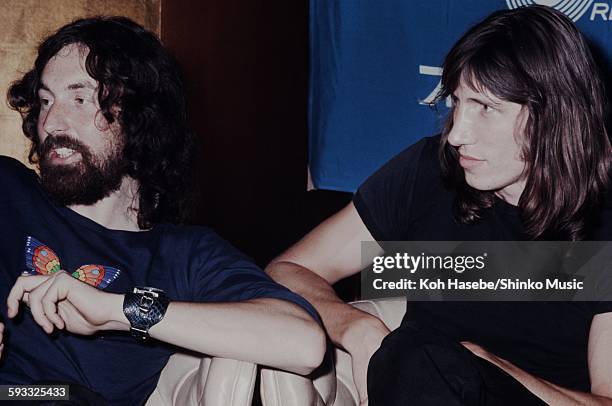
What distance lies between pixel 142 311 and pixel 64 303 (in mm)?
127

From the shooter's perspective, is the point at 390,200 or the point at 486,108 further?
the point at 390,200

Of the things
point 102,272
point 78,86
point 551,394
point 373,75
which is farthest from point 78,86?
point 373,75

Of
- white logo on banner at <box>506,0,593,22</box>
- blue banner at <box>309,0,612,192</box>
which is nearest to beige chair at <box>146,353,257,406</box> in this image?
blue banner at <box>309,0,612,192</box>

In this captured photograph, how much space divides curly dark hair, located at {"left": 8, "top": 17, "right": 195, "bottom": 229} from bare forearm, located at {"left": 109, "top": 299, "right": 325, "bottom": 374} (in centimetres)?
40

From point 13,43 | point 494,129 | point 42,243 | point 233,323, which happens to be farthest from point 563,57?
point 13,43

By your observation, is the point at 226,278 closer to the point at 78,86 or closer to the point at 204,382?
the point at 204,382

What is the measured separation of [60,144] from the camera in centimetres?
168

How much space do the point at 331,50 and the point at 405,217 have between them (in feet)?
4.52

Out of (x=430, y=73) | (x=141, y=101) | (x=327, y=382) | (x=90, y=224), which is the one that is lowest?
(x=327, y=382)

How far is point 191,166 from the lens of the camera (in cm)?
198

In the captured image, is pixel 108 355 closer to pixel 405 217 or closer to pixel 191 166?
pixel 191 166

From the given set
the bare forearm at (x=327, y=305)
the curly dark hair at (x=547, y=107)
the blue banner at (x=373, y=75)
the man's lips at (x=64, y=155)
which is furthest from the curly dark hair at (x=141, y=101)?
the blue banner at (x=373, y=75)

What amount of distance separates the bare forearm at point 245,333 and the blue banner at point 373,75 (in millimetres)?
1506

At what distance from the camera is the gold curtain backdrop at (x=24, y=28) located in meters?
2.54
